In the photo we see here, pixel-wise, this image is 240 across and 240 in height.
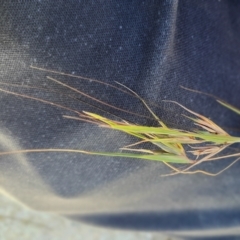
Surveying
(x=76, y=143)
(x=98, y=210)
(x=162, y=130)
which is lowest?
(x=98, y=210)

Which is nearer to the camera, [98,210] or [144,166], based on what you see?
[144,166]

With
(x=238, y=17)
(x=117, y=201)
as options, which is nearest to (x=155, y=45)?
(x=238, y=17)

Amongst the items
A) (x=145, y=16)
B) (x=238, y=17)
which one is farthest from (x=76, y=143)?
(x=238, y=17)

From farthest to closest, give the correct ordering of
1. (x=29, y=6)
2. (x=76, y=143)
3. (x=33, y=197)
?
(x=33, y=197) → (x=76, y=143) → (x=29, y=6)

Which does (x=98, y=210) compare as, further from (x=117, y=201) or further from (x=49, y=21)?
(x=49, y=21)

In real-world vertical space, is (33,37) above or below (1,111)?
above

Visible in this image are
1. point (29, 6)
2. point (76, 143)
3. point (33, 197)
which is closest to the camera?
point (29, 6)

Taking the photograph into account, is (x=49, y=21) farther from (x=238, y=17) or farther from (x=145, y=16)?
(x=238, y=17)
